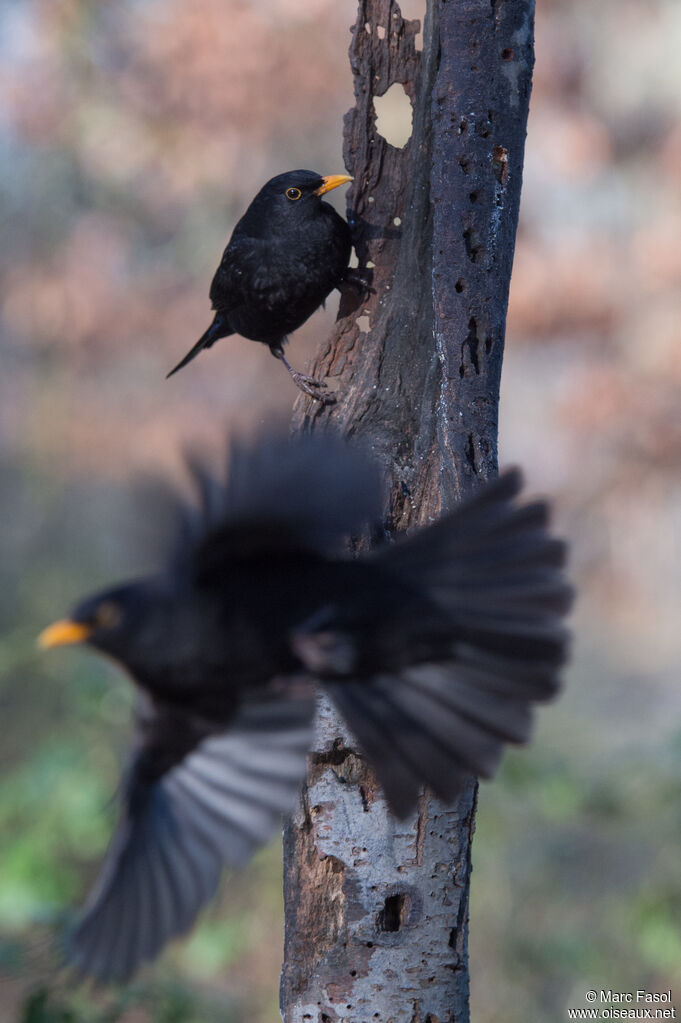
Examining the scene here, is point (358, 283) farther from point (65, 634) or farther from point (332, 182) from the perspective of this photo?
point (65, 634)

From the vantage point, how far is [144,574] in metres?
1.96

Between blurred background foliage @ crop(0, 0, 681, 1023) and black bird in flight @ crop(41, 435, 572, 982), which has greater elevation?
blurred background foliage @ crop(0, 0, 681, 1023)

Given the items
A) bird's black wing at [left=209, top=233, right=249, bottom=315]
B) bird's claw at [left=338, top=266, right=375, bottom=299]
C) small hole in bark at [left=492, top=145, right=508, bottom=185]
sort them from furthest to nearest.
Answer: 1. bird's black wing at [left=209, top=233, right=249, bottom=315]
2. bird's claw at [left=338, top=266, right=375, bottom=299]
3. small hole in bark at [left=492, top=145, right=508, bottom=185]

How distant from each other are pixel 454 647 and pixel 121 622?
612mm

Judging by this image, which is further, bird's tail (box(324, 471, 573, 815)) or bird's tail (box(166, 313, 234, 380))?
bird's tail (box(166, 313, 234, 380))

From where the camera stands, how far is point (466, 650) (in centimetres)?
198

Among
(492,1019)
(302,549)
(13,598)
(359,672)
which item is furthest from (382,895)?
(13,598)

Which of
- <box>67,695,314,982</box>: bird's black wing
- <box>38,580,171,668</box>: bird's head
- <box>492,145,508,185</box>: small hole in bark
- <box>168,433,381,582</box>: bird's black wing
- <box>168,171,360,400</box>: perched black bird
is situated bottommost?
<box>67,695,314,982</box>: bird's black wing

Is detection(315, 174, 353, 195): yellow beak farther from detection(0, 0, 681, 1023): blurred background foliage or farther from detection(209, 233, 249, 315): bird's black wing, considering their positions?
detection(0, 0, 681, 1023): blurred background foliage

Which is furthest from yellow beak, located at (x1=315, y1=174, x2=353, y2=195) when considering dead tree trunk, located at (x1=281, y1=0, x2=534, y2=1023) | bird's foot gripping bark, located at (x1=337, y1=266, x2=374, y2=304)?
dead tree trunk, located at (x1=281, y1=0, x2=534, y2=1023)

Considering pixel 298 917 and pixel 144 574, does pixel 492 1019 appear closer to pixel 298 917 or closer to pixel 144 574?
pixel 298 917

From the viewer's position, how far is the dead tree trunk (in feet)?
8.50

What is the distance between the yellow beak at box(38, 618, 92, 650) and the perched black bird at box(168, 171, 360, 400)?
58.8 inches

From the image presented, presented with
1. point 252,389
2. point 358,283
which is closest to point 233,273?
point 358,283
